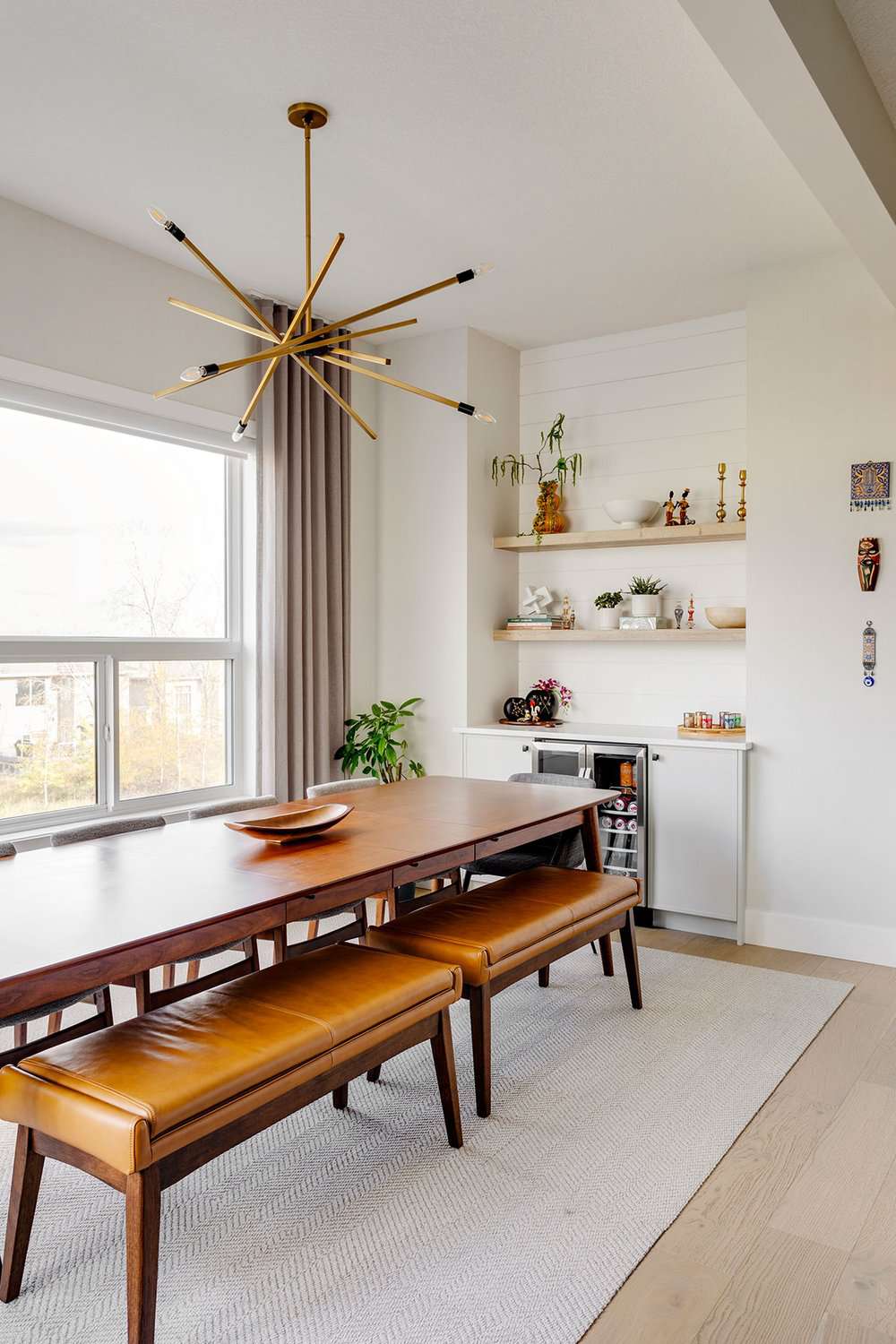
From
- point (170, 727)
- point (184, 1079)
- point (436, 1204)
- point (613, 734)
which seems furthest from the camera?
point (613, 734)

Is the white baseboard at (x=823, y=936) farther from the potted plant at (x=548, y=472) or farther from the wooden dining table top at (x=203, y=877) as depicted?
the potted plant at (x=548, y=472)

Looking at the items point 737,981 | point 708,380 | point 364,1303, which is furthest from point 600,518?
point 364,1303

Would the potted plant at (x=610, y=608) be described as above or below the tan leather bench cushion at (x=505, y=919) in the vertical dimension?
above

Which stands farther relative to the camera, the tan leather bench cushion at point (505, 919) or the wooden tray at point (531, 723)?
the wooden tray at point (531, 723)

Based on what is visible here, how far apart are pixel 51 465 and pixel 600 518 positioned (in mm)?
2681

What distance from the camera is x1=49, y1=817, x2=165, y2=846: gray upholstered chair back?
2979 mm

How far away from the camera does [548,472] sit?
17.3 feet

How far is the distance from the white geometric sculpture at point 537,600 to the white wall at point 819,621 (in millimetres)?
1274

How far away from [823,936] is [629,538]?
1995 mm

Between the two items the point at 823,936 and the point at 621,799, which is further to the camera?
the point at 621,799

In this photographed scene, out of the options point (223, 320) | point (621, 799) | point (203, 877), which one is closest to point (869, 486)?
point (621, 799)

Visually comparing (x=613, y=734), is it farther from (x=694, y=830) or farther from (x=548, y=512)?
(x=548, y=512)

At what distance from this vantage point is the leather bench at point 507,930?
2.63 m

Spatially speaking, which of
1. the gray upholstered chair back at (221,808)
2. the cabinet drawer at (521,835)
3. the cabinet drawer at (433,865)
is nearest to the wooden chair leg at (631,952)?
the cabinet drawer at (521,835)
